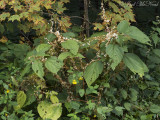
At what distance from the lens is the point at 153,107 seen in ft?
9.39

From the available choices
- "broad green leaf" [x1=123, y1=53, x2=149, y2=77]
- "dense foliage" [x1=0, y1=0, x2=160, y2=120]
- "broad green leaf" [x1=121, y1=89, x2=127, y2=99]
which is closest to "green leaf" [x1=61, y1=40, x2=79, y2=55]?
"dense foliage" [x1=0, y1=0, x2=160, y2=120]

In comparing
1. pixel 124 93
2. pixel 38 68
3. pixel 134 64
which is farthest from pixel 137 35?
pixel 38 68

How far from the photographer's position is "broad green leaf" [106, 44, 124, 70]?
214cm

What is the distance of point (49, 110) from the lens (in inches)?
93.1

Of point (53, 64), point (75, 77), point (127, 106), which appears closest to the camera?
point (53, 64)

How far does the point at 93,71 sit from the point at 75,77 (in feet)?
0.72

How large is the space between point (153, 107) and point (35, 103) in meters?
1.53

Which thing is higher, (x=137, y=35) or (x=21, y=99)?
(x=137, y=35)

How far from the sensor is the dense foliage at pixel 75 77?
2295 millimetres

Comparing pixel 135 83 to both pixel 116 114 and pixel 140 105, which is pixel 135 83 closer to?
pixel 140 105

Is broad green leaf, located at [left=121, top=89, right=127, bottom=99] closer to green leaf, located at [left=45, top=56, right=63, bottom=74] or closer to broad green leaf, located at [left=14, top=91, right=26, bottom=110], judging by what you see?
green leaf, located at [left=45, top=56, right=63, bottom=74]

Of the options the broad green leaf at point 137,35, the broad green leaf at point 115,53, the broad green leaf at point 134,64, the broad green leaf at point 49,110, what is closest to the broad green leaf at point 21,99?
the broad green leaf at point 49,110

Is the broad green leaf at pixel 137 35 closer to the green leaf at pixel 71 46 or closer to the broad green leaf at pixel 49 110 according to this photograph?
the green leaf at pixel 71 46

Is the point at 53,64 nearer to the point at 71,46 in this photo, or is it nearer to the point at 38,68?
the point at 38,68
